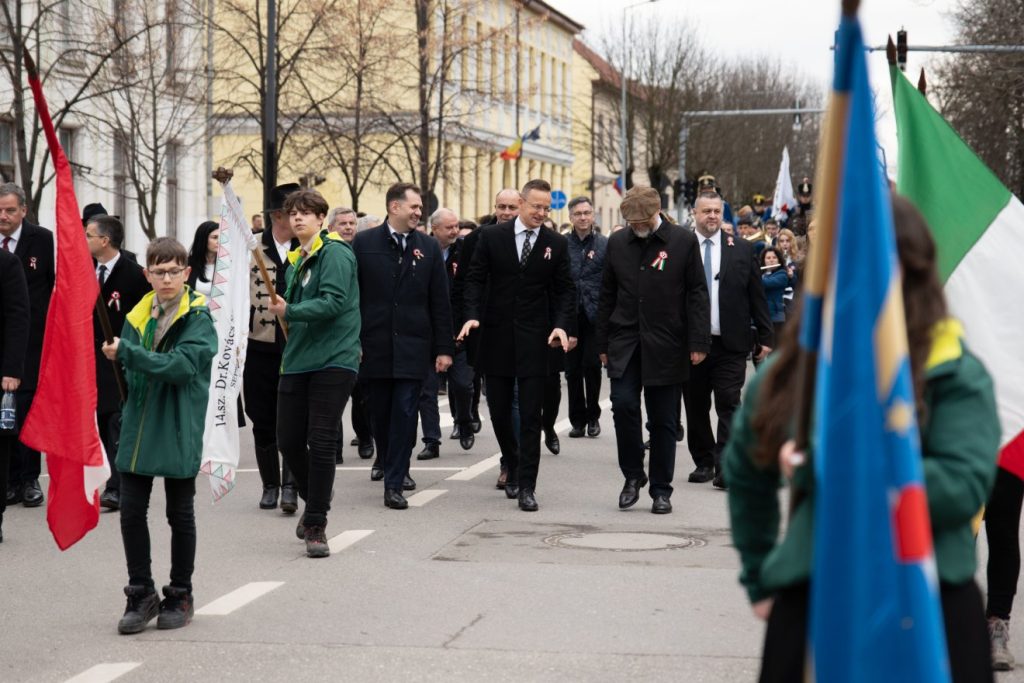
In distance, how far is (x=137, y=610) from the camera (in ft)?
23.3

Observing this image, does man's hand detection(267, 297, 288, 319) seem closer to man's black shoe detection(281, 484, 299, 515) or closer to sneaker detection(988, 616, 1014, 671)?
man's black shoe detection(281, 484, 299, 515)

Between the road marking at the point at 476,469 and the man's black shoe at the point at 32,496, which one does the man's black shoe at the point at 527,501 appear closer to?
the road marking at the point at 476,469

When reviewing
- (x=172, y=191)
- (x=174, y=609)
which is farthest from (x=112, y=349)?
(x=172, y=191)

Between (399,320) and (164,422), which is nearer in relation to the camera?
(164,422)

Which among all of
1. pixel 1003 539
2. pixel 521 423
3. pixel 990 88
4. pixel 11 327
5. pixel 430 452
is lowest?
pixel 430 452

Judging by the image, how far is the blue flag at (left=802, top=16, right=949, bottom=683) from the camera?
9.59 feet

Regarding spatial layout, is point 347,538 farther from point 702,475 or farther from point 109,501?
point 702,475

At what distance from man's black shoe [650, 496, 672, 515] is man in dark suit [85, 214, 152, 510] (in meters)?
3.29

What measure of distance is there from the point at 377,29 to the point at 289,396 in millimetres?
29040

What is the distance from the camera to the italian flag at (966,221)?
19.4ft

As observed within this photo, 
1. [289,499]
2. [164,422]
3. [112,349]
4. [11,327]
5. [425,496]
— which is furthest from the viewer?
[425,496]

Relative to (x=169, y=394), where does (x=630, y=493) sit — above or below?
below

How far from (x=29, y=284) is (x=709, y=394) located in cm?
460

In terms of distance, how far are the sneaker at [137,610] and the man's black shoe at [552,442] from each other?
7.07m
